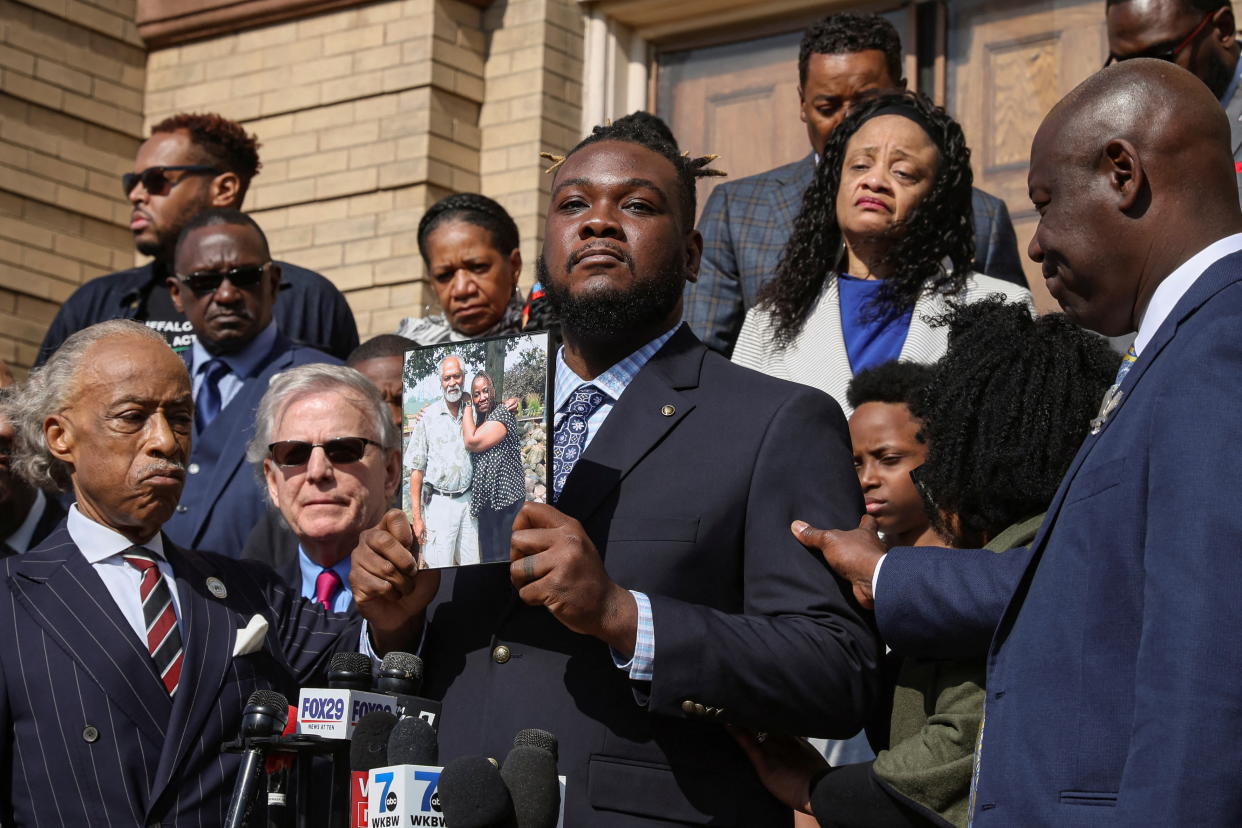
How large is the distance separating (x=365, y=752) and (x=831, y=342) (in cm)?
272

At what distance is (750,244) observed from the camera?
6176mm

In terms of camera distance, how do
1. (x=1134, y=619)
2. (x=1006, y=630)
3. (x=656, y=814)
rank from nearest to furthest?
1. (x=1134, y=619)
2. (x=1006, y=630)
3. (x=656, y=814)

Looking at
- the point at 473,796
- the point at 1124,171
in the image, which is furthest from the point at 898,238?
the point at 473,796

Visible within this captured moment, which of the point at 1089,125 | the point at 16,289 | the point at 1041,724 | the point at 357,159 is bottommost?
the point at 1041,724

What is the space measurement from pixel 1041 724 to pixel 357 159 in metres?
7.31

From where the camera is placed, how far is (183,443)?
448cm

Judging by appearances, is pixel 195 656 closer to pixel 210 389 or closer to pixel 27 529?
pixel 27 529

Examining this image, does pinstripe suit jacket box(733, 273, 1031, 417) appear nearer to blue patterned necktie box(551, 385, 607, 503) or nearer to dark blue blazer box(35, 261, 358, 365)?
blue patterned necktie box(551, 385, 607, 503)

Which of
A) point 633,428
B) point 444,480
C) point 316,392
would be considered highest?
point 316,392

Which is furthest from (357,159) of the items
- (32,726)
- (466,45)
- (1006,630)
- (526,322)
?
(1006,630)

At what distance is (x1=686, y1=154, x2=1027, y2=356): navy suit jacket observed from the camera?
19.5 feet

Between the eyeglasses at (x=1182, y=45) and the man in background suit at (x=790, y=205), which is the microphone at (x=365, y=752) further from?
the eyeglasses at (x=1182, y=45)

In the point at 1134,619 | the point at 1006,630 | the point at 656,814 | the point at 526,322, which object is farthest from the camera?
the point at 526,322

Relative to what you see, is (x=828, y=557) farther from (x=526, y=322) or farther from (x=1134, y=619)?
(x=526, y=322)
